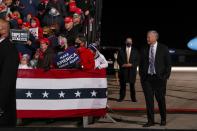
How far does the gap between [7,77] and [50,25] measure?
19.8ft

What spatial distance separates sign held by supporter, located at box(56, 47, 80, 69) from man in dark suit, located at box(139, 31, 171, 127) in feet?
4.01

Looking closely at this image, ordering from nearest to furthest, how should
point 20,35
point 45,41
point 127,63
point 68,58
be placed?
point 68,58 < point 45,41 < point 20,35 < point 127,63

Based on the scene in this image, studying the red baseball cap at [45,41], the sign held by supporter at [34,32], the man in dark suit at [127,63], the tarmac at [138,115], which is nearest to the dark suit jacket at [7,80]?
the tarmac at [138,115]

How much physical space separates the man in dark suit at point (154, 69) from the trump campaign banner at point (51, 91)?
89 cm

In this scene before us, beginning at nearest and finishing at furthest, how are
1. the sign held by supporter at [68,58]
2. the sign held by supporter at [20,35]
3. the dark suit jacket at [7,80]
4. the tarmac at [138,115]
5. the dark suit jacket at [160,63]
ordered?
the dark suit jacket at [7,80], the dark suit jacket at [160,63], the sign held by supporter at [68,58], the tarmac at [138,115], the sign held by supporter at [20,35]

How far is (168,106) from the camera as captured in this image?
12.0 meters

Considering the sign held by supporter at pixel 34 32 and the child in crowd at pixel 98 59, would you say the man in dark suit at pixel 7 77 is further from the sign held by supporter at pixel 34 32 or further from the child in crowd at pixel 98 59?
the sign held by supporter at pixel 34 32

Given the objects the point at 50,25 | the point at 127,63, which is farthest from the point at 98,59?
the point at 127,63

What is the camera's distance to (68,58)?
30.6 feet

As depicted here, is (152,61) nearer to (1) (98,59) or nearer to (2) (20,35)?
(1) (98,59)

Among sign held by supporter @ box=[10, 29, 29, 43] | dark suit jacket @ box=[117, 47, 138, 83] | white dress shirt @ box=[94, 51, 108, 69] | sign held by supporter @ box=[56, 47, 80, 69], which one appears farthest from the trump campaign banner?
dark suit jacket @ box=[117, 47, 138, 83]

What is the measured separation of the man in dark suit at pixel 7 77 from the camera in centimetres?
468

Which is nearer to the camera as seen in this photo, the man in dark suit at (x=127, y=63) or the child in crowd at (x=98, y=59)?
the child in crowd at (x=98, y=59)

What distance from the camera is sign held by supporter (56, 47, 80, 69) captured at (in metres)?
9.30
